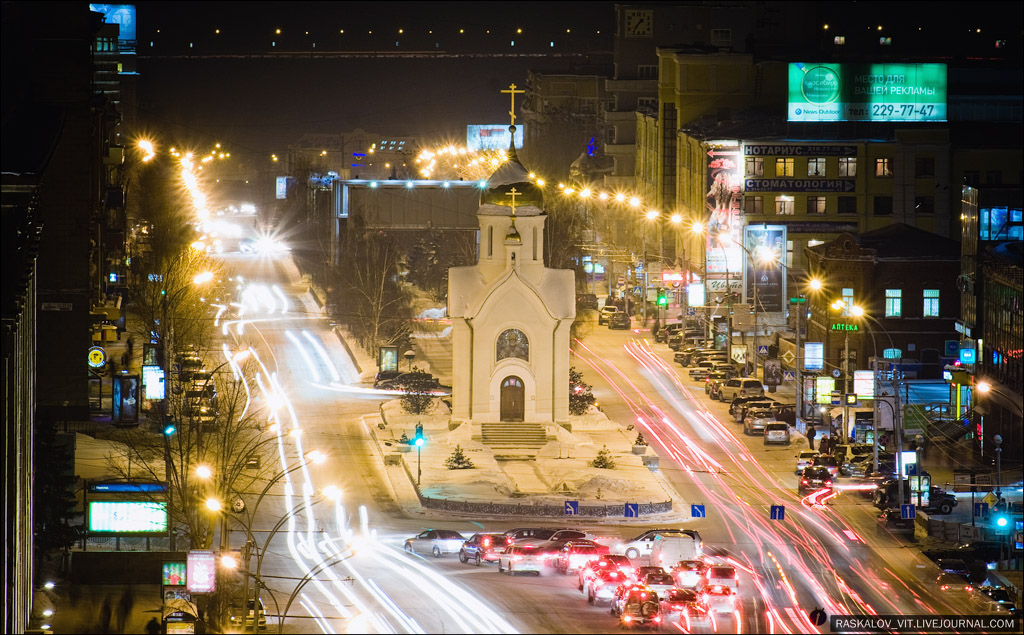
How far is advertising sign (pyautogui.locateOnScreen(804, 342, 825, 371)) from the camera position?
275 ft

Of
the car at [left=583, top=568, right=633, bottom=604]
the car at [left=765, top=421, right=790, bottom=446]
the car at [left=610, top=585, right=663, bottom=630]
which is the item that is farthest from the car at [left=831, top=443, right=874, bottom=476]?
the car at [left=610, top=585, right=663, bottom=630]

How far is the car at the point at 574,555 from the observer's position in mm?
58500

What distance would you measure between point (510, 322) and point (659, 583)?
83.8ft

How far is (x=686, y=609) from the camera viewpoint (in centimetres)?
5222

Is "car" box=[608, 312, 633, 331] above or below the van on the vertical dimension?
above

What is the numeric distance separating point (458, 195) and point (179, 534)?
266ft

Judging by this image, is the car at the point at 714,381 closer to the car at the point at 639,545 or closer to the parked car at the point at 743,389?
the parked car at the point at 743,389

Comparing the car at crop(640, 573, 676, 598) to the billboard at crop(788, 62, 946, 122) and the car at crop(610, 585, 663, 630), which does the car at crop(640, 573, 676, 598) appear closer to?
the car at crop(610, 585, 663, 630)

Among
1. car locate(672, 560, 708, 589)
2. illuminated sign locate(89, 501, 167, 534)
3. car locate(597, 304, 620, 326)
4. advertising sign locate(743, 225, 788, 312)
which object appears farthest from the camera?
car locate(597, 304, 620, 326)

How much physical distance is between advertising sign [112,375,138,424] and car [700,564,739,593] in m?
25.6

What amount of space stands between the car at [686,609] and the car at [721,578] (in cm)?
156

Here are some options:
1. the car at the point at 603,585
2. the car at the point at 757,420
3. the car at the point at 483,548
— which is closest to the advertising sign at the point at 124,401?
the car at the point at 483,548

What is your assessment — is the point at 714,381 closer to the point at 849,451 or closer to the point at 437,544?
the point at 849,451

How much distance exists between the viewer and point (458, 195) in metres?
138
